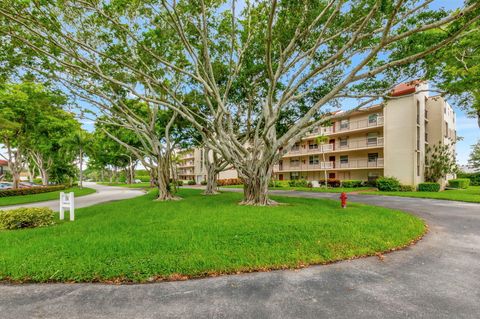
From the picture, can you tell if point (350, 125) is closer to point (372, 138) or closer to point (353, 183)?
point (372, 138)

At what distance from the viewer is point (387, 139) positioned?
943 inches

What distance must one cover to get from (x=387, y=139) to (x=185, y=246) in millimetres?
26337

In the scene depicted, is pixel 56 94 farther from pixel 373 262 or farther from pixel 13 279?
pixel 373 262

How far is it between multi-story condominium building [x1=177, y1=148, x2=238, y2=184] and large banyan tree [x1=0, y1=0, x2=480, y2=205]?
3240 cm

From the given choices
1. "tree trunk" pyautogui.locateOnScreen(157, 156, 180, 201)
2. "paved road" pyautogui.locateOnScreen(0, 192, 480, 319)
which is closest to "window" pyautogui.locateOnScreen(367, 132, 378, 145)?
"tree trunk" pyautogui.locateOnScreen(157, 156, 180, 201)

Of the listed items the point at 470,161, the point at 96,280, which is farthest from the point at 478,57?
the point at 470,161

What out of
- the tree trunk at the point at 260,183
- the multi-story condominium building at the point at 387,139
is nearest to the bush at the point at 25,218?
the tree trunk at the point at 260,183

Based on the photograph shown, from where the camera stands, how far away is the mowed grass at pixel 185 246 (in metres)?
3.98

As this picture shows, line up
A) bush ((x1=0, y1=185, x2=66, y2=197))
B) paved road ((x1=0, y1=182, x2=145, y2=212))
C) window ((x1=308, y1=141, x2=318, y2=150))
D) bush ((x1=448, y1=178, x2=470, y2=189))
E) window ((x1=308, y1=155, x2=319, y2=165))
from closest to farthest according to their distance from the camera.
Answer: paved road ((x1=0, y1=182, x2=145, y2=212))
bush ((x1=0, y1=185, x2=66, y2=197))
bush ((x1=448, y1=178, x2=470, y2=189))
window ((x1=308, y1=141, x2=318, y2=150))
window ((x1=308, y1=155, x2=319, y2=165))

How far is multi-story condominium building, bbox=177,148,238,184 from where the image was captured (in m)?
46.2

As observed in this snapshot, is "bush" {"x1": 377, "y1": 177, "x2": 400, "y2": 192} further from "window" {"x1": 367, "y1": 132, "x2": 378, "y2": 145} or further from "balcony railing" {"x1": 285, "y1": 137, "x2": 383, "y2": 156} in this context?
"window" {"x1": 367, "y1": 132, "x2": 378, "y2": 145}

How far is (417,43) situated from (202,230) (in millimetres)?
11599

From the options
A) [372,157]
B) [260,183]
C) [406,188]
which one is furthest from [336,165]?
[260,183]

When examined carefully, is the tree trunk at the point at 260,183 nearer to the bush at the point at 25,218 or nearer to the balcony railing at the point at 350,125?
the bush at the point at 25,218
